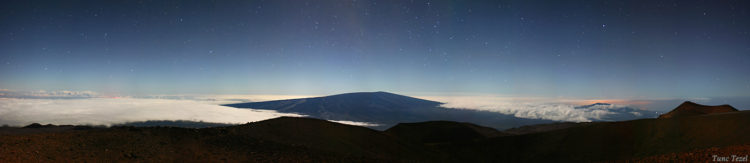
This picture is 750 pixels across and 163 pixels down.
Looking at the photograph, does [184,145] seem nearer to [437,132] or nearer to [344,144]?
Answer: [344,144]

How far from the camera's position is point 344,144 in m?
27.0

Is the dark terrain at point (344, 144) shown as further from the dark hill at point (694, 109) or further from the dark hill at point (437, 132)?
the dark hill at point (694, 109)

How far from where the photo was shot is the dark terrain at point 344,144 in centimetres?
1569

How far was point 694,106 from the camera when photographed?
8269 cm

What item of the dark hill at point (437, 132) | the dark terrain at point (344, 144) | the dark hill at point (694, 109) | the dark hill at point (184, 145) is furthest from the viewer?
the dark hill at point (694, 109)

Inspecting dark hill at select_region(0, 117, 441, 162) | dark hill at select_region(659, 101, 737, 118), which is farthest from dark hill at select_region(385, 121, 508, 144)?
dark hill at select_region(0, 117, 441, 162)

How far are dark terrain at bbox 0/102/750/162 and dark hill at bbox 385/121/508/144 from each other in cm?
3219

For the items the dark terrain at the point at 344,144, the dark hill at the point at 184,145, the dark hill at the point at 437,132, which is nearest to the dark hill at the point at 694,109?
the dark hill at the point at 437,132

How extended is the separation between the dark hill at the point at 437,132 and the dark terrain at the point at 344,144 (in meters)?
32.2

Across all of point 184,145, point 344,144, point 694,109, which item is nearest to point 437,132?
point 344,144

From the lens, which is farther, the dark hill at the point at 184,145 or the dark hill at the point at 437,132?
the dark hill at the point at 437,132

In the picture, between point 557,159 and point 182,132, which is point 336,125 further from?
point 557,159

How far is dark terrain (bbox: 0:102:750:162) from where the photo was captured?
15.7 m

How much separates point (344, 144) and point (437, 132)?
176ft
